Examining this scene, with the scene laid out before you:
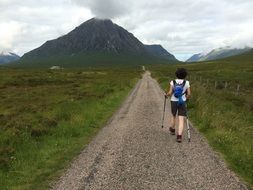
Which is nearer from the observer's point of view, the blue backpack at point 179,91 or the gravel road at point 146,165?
the gravel road at point 146,165

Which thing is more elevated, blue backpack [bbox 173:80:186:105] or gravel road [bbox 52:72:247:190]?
blue backpack [bbox 173:80:186:105]

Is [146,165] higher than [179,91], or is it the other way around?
[179,91]

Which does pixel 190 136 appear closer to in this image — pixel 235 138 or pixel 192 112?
pixel 235 138

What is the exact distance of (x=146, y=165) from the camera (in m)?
11.0

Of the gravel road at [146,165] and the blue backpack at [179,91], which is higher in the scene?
the blue backpack at [179,91]

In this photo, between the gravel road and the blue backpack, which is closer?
the gravel road

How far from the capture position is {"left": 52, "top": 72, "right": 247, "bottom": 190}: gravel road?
9391 millimetres

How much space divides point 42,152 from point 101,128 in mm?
5233

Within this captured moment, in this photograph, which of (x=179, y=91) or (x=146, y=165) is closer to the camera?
(x=146, y=165)

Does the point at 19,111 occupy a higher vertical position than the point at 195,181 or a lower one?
lower

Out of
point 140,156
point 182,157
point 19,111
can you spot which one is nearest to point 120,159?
point 140,156

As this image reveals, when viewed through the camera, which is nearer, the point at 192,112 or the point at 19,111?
the point at 192,112

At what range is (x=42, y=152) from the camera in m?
12.9

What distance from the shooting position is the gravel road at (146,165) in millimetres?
9391
